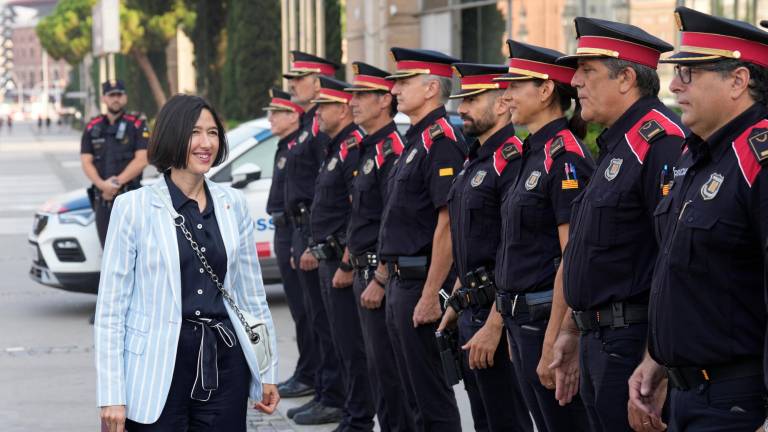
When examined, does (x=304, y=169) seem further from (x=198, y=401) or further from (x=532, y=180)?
(x=198, y=401)

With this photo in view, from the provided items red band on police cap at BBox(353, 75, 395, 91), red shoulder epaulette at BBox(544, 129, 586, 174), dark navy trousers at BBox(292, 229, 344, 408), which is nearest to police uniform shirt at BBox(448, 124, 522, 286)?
red shoulder epaulette at BBox(544, 129, 586, 174)

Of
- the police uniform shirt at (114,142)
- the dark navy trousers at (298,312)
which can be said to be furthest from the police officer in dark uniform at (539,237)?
the police uniform shirt at (114,142)

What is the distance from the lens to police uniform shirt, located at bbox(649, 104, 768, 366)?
3459 mm

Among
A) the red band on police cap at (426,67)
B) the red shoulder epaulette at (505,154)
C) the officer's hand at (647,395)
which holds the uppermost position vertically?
the red band on police cap at (426,67)

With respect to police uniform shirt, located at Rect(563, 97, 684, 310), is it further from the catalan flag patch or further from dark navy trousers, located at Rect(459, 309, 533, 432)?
dark navy trousers, located at Rect(459, 309, 533, 432)

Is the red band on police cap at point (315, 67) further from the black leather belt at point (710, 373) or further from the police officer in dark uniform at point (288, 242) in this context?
the black leather belt at point (710, 373)

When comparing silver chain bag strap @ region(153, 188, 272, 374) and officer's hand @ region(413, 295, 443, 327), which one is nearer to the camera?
silver chain bag strap @ region(153, 188, 272, 374)

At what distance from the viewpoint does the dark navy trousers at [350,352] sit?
7.34 meters

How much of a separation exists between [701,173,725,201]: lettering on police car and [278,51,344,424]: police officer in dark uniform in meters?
4.62

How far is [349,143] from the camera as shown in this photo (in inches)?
299

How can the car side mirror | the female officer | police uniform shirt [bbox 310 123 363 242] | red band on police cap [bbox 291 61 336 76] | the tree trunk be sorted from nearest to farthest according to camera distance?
the female officer → police uniform shirt [bbox 310 123 363 242] → red band on police cap [bbox 291 61 336 76] → the car side mirror → the tree trunk

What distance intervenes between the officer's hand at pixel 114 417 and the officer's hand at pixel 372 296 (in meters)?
2.47

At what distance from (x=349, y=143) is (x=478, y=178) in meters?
2.22

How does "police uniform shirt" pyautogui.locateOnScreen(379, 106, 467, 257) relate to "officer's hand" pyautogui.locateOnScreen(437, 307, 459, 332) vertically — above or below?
above
